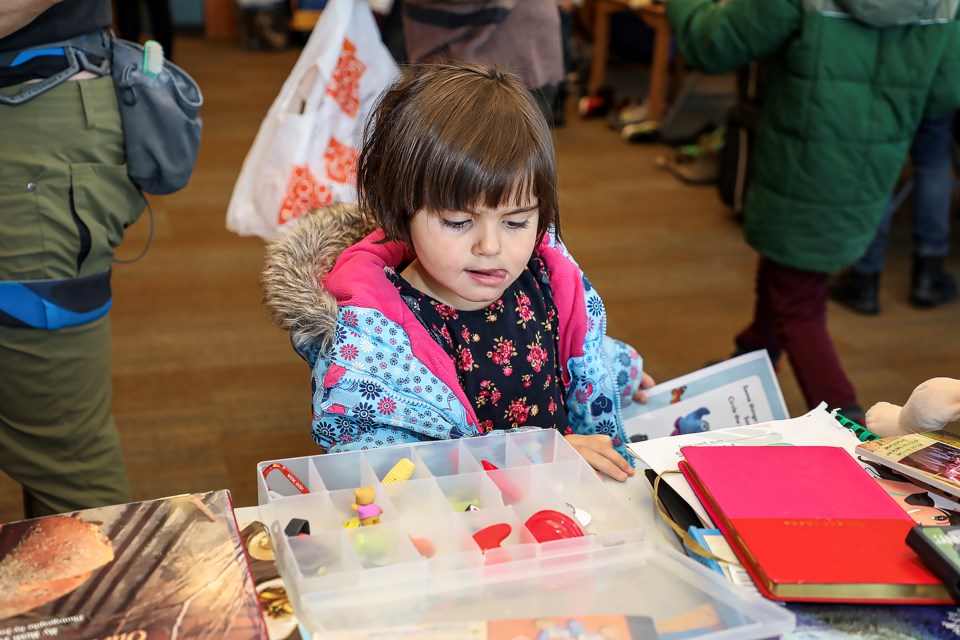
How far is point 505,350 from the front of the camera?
4.36 feet

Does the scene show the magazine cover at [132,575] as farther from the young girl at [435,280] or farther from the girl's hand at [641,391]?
the girl's hand at [641,391]

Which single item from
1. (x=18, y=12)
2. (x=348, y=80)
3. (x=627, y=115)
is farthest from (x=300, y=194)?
(x=627, y=115)

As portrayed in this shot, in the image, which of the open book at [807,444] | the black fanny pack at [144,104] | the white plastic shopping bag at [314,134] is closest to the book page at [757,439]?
the open book at [807,444]

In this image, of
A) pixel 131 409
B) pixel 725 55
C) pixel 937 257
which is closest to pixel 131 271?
pixel 131 409

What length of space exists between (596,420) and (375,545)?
60 cm

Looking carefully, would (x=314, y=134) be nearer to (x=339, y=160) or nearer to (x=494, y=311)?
(x=339, y=160)

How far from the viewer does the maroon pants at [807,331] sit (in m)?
2.37

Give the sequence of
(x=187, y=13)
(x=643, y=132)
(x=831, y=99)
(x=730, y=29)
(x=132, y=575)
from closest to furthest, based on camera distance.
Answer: (x=132, y=575) < (x=831, y=99) < (x=730, y=29) < (x=643, y=132) < (x=187, y=13)

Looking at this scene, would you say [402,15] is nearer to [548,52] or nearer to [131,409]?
[548,52]

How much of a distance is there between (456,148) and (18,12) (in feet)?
2.14

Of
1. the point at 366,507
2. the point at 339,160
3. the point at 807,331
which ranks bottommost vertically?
the point at 807,331

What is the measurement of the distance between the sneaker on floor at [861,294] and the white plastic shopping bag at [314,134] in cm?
188

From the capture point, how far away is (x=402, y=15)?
2.25 metres

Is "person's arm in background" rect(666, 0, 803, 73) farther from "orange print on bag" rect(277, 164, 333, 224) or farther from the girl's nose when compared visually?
the girl's nose
